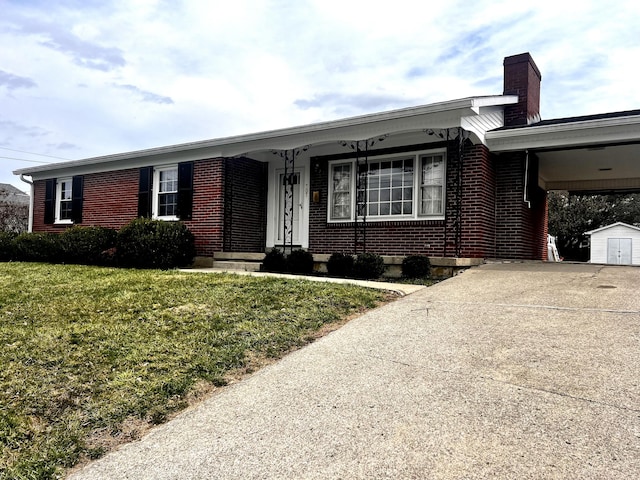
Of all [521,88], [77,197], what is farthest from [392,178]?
[77,197]

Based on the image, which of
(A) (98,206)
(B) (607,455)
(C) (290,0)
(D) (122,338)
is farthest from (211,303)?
(A) (98,206)

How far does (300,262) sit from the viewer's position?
10047 mm

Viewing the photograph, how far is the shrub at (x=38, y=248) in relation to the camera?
472 inches

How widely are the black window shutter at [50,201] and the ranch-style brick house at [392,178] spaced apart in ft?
5.89

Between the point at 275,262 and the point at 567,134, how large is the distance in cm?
625

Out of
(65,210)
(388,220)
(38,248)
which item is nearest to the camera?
(388,220)

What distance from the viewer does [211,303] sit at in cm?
612

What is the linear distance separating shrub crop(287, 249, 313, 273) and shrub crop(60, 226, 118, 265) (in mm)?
4527

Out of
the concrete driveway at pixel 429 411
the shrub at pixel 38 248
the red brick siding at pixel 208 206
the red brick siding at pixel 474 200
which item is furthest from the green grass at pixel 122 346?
the shrub at pixel 38 248

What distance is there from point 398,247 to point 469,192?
190 centimetres

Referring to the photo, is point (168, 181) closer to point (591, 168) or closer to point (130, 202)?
point (130, 202)

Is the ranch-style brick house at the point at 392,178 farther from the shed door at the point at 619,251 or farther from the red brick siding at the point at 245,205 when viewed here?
the shed door at the point at 619,251

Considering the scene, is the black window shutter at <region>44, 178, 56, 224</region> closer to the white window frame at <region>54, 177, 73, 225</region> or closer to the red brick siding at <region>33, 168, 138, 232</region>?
the white window frame at <region>54, 177, 73, 225</region>

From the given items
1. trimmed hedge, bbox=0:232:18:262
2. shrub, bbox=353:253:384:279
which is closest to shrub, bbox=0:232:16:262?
trimmed hedge, bbox=0:232:18:262
